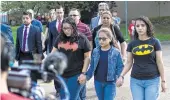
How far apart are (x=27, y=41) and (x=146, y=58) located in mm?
2612

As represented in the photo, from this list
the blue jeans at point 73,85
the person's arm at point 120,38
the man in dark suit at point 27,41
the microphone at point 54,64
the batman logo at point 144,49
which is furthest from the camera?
the man in dark suit at point 27,41

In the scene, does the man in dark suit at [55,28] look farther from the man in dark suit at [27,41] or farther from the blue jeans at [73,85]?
the blue jeans at [73,85]

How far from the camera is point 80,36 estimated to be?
18.9 feet

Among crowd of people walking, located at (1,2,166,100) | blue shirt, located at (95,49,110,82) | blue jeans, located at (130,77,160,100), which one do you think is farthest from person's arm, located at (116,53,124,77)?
blue jeans, located at (130,77,160,100)

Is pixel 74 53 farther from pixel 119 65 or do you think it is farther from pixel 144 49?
pixel 144 49

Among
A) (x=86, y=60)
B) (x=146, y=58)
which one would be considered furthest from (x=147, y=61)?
(x=86, y=60)

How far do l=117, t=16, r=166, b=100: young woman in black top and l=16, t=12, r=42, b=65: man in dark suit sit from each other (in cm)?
237

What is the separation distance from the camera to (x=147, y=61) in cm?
522

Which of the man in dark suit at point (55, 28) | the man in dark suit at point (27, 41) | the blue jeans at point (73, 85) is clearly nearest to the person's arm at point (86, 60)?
the blue jeans at point (73, 85)

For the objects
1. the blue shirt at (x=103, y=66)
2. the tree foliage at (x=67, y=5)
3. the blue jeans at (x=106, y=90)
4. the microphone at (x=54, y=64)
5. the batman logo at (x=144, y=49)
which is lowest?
the blue jeans at (x=106, y=90)

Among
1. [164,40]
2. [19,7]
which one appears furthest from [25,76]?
[19,7]

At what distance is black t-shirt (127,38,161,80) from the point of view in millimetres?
5195

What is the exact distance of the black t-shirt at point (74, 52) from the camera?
5.68m

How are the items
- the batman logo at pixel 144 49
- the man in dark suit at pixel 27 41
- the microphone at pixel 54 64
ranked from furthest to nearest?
the man in dark suit at pixel 27 41 < the batman logo at pixel 144 49 < the microphone at pixel 54 64
